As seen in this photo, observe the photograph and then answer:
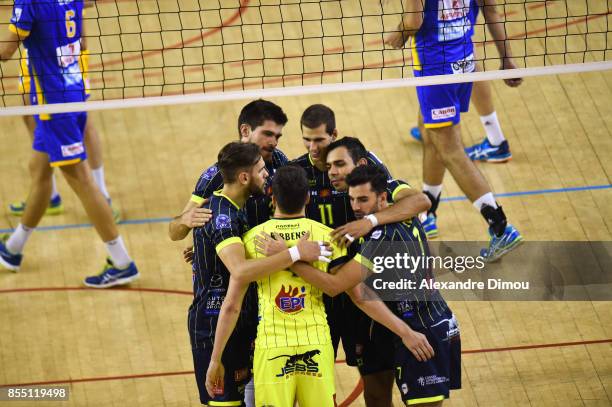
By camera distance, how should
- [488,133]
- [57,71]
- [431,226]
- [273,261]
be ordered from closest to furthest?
[273,261] < [57,71] < [431,226] < [488,133]

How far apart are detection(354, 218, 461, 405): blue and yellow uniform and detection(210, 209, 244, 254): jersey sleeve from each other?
2.35ft

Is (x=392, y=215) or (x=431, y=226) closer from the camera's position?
(x=392, y=215)

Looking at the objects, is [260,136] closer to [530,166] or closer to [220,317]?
[220,317]

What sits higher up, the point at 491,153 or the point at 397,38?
the point at 397,38

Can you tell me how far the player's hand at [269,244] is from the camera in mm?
A: 5484

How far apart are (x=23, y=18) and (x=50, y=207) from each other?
7.70 feet

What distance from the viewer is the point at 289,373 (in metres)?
5.57

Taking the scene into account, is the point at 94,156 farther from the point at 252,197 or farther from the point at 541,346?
the point at 541,346

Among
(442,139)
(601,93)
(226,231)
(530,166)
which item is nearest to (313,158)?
(226,231)

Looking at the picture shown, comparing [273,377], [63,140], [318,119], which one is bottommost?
[273,377]

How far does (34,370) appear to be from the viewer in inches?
297

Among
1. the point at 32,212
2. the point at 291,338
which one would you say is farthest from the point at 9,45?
the point at 291,338

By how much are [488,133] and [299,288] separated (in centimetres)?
483

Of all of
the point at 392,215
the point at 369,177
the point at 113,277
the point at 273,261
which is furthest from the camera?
the point at 113,277
